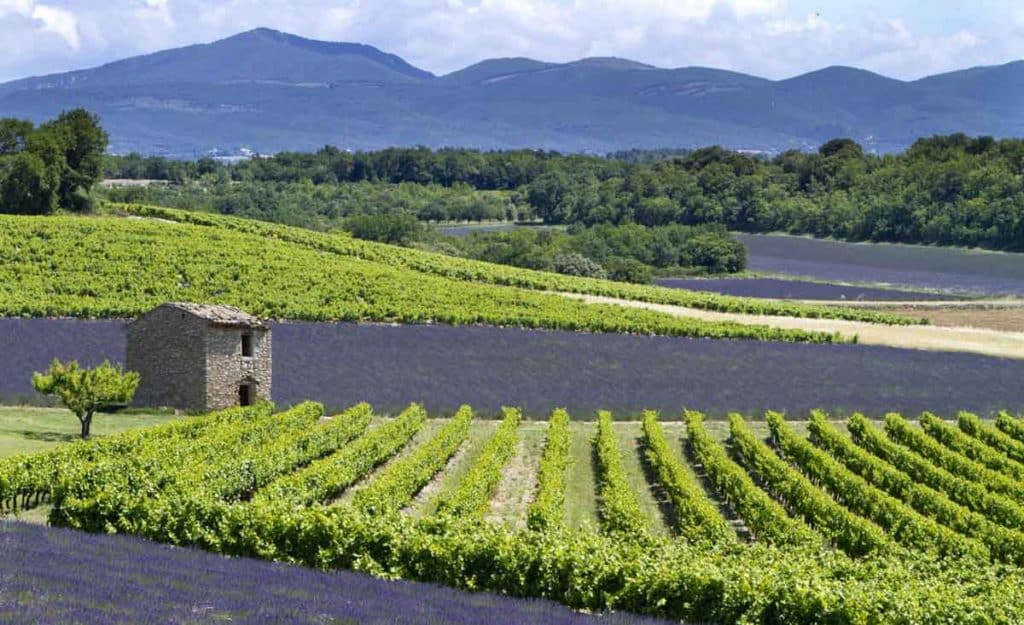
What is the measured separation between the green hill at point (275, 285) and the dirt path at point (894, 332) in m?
1.90

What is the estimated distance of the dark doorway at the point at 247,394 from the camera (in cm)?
4328

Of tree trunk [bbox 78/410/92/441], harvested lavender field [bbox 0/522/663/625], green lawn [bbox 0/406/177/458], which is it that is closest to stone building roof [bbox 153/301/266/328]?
green lawn [bbox 0/406/177/458]

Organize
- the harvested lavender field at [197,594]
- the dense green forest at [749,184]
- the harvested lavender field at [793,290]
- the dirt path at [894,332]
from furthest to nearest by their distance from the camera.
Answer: the dense green forest at [749,184]
the harvested lavender field at [793,290]
the dirt path at [894,332]
the harvested lavender field at [197,594]

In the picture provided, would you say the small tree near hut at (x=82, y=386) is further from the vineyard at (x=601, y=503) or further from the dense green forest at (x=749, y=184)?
the dense green forest at (x=749, y=184)

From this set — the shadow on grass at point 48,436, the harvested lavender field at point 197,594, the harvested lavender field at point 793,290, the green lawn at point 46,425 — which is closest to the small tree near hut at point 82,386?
the shadow on grass at point 48,436

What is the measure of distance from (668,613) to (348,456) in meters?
14.6

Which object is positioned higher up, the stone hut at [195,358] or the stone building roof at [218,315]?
the stone building roof at [218,315]

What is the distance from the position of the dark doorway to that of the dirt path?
28718 mm

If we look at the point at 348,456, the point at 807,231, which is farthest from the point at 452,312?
the point at 807,231

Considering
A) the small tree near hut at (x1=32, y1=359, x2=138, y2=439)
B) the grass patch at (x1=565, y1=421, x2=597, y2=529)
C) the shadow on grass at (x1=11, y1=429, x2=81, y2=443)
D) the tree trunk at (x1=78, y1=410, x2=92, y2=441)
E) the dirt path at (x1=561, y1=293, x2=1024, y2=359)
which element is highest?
the small tree near hut at (x1=32, y1=359, x2=138, y2=439)

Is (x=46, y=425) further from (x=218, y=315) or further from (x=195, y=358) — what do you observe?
(x=218, y=315)

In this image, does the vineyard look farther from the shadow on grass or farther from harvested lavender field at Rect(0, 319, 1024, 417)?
the shadow on grass

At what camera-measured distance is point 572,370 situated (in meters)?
51.0

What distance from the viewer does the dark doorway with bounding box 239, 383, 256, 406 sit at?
1704 inches
